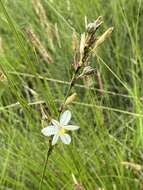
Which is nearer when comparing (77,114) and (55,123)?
(55,123)

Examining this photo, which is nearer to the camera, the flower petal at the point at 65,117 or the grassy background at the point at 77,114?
the flower petal at the point at 65,117

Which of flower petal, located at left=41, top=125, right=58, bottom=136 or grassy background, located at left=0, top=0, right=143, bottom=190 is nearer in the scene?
flower petal, located at left=41, top=125, right=58, bottom=136

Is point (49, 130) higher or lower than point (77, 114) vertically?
higher

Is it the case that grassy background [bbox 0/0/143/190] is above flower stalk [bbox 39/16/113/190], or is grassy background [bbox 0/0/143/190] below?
below

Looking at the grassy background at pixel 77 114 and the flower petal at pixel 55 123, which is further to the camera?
the grassy background at pixel 77 114

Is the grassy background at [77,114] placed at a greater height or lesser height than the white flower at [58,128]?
lesser

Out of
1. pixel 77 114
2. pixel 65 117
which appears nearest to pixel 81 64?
pixel 65 117

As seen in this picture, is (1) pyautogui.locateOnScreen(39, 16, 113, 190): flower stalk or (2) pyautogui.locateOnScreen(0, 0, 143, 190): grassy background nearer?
(1) pyautogui.locateOnScreen(39, 16, 113, 190): flower stalk

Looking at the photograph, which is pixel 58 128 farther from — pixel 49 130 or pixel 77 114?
pixel 77 114
